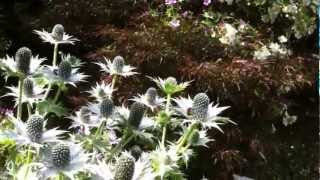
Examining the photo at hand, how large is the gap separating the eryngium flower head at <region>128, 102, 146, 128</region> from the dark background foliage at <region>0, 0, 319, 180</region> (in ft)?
2.76

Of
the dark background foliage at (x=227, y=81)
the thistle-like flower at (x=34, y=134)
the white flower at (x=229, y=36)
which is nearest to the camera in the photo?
the thistle-like flower at (x=34, y=134)

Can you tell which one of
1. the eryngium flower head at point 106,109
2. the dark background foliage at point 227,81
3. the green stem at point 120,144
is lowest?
the dark background foliage at point 227,81

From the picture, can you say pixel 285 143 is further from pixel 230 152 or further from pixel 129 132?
pixel 129 132

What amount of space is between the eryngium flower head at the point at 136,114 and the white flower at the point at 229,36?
136cm

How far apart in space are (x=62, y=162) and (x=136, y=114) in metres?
0.53

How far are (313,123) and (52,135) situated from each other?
2.13m

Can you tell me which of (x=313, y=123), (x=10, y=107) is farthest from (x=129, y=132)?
(x=10, y=107)

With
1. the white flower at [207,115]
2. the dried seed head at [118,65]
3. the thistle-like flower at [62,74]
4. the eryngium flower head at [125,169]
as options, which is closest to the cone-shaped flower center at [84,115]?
the thistle-like flower at [62,74]

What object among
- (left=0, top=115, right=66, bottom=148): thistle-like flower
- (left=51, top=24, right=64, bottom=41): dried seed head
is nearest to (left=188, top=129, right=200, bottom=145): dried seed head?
(left=0, top=115, right=66, bottom=148): thistle-like flower

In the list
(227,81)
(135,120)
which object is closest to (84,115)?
(135,120)

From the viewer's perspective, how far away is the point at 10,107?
422 cm

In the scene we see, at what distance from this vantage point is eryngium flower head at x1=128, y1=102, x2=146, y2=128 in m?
2.34

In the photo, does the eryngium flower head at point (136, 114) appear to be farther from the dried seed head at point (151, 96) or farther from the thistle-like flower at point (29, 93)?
the thistle-like flower at point (29, 93)

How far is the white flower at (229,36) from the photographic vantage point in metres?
3.64
